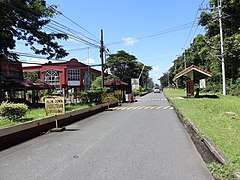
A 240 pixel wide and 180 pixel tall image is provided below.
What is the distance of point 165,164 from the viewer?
5.72 meters

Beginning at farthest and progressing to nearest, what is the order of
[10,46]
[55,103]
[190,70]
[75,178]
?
[190,70], [10,46], [55,103], [75,178]

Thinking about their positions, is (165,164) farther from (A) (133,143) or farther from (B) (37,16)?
(B) (37,16)

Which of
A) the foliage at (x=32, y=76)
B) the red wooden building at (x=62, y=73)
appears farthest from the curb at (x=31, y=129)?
the red wooden building at (x=62, y=73)

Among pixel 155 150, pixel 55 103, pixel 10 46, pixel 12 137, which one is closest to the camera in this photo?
pixel 155 150

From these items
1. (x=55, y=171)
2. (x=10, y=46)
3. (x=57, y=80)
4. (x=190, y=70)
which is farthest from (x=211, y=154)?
(x=57, y=80)

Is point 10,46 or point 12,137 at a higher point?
point 10,46

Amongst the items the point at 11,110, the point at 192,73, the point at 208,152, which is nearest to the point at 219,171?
the point at 208,152

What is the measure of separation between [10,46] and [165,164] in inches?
786

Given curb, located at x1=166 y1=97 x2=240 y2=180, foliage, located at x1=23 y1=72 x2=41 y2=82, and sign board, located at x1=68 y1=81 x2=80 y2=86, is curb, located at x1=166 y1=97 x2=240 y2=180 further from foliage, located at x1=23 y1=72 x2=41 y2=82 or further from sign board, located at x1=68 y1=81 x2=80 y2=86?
sign board, located at x1=68 y1=81 x2=80 y2=86

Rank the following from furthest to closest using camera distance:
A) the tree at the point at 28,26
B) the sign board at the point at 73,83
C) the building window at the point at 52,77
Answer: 1. the sign board at the point at 73,83
2. the building window at the point at 52,77
3. the tree at the point at 28,26

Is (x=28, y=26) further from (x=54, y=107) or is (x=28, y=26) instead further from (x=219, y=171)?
(x=219, y=171)

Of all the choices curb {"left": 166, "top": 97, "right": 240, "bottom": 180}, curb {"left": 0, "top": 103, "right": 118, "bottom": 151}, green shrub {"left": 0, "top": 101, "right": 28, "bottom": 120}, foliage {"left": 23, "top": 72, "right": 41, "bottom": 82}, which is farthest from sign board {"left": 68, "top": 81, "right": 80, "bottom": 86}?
curb {"left": 166, "top": 97, "right": 240, "bottom": 180}

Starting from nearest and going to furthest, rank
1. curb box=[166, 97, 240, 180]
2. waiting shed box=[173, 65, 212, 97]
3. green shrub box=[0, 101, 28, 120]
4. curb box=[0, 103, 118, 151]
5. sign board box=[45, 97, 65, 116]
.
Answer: curb box=[166, 97, 240, 180] < curb box=[0, 103, 118, 151] < green shrub box=[0, 101, 28, 120] < sign board box=[45, 97, 65, 116] < waiting shed box=[173, 65, 212, 97]

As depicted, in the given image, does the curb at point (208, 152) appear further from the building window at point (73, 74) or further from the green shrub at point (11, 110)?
the building window at point (73, 74)
